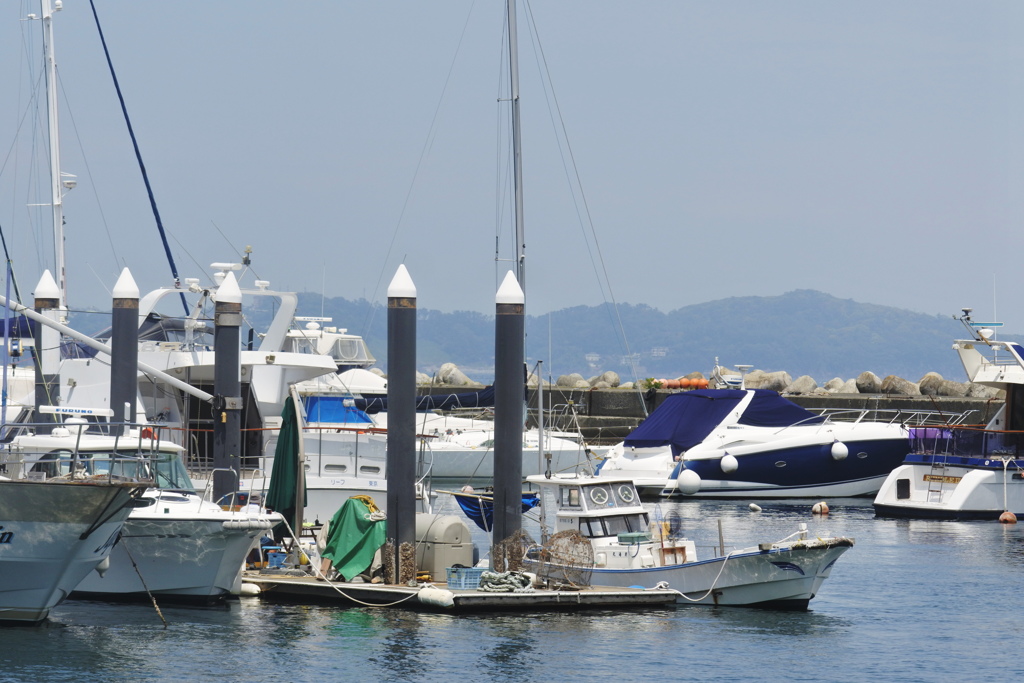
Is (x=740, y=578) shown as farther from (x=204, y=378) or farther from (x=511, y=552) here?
(x=204, y=378)

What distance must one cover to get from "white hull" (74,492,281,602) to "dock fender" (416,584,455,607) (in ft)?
9.11

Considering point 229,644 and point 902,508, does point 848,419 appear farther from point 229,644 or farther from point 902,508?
point 229,644

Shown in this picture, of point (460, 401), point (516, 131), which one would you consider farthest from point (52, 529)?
point (460, 401)

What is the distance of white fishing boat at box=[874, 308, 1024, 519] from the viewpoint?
35.2 m

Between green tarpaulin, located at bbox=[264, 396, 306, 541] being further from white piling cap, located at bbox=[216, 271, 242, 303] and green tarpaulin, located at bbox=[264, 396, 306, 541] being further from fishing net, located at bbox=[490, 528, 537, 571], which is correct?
fishing net, located at bbox=[490, 528, 537, 571]

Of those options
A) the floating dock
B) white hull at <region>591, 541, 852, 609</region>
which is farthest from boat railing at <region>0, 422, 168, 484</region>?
white hull at <region>591, 541, 852, 609</region>

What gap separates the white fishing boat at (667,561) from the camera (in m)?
21.7

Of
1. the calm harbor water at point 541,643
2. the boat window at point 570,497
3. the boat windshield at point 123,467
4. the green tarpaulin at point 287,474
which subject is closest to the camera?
the calm harbor water at point 541,643

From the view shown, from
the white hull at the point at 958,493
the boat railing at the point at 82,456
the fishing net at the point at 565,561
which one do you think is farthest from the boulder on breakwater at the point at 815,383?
the boat railing at the point at 82,456

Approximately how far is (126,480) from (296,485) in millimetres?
4305

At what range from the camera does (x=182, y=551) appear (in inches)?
846

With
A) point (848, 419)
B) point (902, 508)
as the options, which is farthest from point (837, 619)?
point (848, 419)

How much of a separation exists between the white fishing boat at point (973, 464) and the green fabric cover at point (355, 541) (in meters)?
18.2

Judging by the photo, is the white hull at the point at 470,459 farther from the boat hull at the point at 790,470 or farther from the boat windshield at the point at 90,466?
the boat windshield at the point at 90,466
